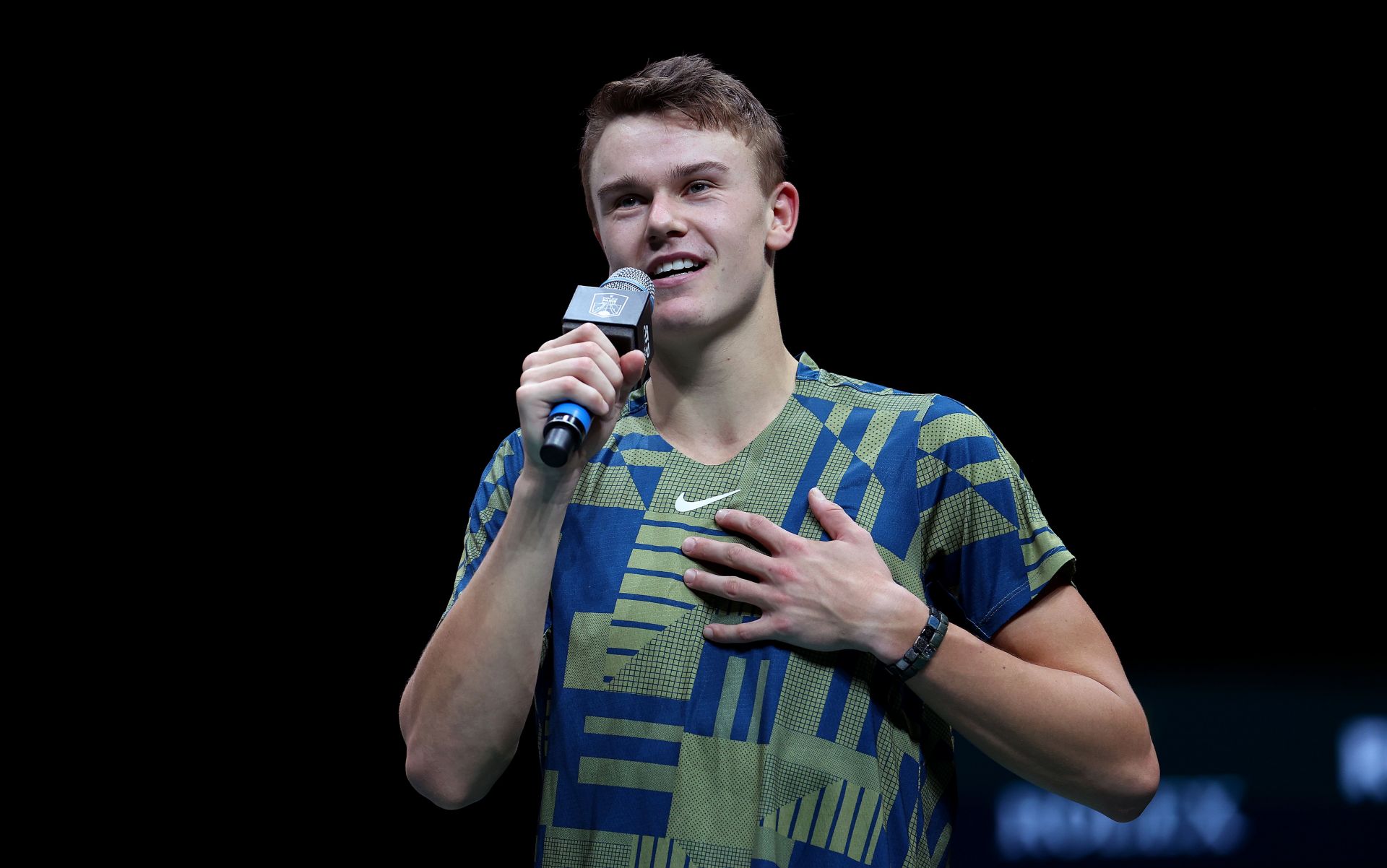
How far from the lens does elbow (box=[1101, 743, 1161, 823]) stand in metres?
1.41

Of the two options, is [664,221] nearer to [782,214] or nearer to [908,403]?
[782,214]

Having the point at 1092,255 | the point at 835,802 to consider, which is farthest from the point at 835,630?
the point at 1092,255

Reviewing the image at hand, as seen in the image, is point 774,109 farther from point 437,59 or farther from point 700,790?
point 700,790

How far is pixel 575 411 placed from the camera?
116 centimetres

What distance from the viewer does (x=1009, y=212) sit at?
10.3 feet

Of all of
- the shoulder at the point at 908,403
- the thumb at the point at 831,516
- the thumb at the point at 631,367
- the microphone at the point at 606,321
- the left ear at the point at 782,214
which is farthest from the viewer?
the left ear at the point at 782,214

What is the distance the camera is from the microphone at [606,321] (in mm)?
1142

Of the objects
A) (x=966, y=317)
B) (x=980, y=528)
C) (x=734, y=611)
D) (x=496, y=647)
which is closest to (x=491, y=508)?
(x=496, y=647)

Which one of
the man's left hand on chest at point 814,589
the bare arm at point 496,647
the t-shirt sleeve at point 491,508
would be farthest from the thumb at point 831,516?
the t-shirt sleeve at point 491,508

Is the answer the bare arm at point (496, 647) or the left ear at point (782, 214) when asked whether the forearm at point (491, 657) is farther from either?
the left ear at point (782, 214)

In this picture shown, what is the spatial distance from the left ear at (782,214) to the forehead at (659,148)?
86mm

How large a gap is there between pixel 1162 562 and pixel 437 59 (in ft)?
7.37

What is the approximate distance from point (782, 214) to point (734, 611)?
0.60 meters

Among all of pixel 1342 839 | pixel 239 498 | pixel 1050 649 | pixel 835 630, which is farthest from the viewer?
pixel 239 498
